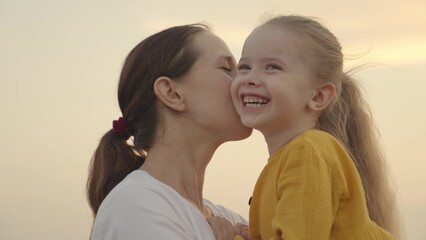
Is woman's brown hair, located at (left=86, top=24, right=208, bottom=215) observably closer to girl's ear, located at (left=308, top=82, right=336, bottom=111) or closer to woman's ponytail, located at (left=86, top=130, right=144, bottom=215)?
woman's ponytail, located at (left=86, top=130, right=144, bottom=215)

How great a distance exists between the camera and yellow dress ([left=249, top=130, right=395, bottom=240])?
277 cm

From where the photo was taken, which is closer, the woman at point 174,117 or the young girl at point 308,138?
the young girl at point 308,138

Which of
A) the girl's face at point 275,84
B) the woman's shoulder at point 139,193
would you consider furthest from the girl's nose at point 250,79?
the woman's shoulder at point 139,193

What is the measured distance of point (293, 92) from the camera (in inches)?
123

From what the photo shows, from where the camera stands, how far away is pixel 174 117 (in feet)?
12.1

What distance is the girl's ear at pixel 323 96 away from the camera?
3.23 metres

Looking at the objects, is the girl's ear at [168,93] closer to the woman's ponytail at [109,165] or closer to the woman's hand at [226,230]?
the woman's ponytail at [109,165]

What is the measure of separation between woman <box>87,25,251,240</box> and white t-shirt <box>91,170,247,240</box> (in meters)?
0.03

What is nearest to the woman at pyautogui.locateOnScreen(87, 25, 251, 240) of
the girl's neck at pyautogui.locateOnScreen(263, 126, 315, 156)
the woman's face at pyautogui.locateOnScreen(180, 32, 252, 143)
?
the woman's face at pyautogui.locateOnScreen(180, 32, 252, 143)

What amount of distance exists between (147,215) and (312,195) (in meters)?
0.70

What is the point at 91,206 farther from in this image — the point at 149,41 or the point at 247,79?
the point at 247,79

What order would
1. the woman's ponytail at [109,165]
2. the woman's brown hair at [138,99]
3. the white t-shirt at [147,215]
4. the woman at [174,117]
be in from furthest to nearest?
1. the woman's ponytail at [109,165]
2. the woman's brown hair at [138,99]
3. the woman at [174,117]
4. the white t-shirt at [147,215]

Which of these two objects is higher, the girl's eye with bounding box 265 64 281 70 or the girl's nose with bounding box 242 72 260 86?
the girl's eye with bounding box 265 64 281 70

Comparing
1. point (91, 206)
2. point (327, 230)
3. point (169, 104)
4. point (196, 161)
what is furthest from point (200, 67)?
point (327, 230)
